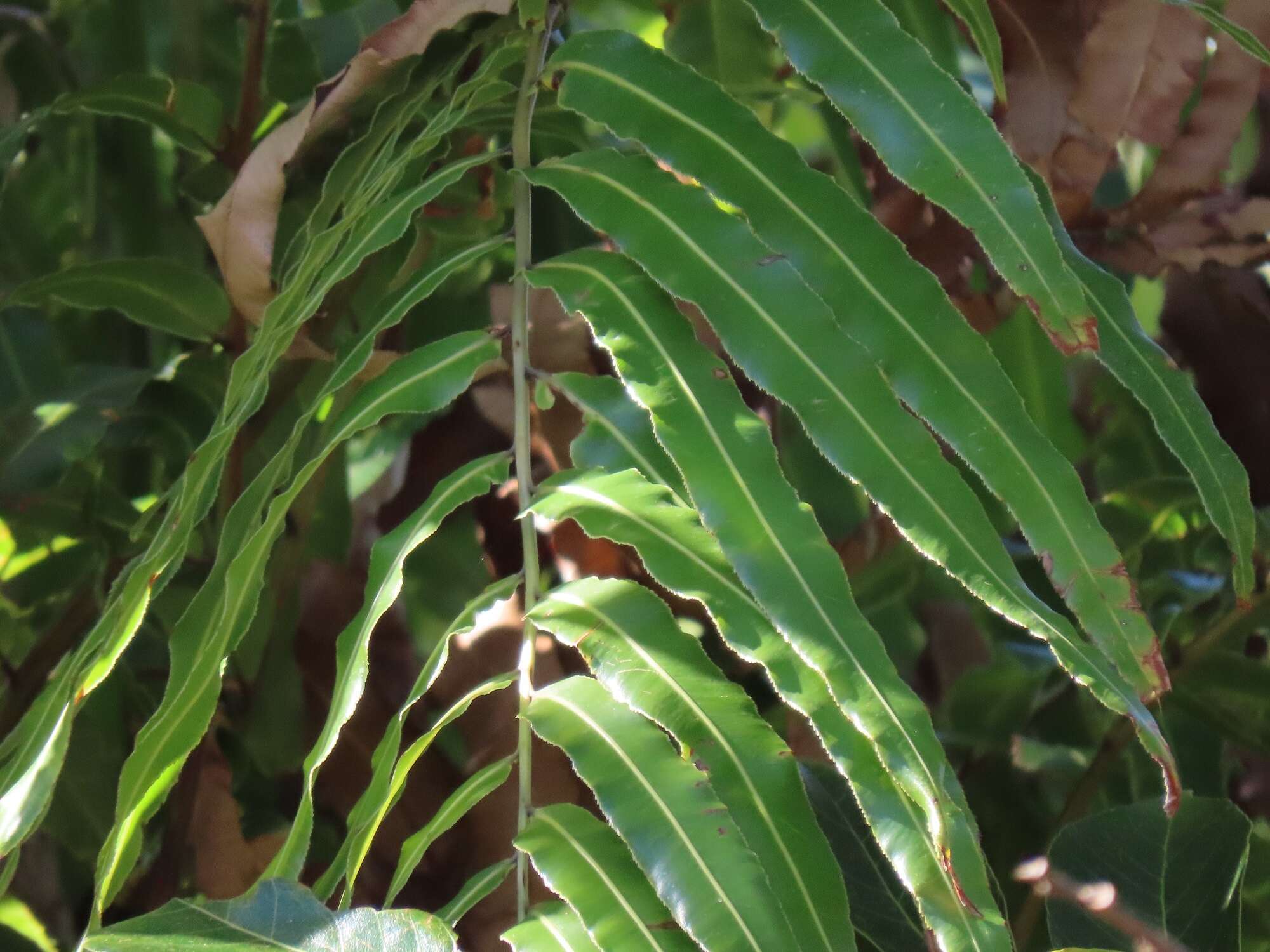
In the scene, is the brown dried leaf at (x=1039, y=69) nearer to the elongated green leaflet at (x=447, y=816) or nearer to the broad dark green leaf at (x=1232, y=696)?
the broad dark green leaf at (x=1232, y=696)

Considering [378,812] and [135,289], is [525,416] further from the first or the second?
[135,289]

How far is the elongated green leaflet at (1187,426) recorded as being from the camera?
43cm

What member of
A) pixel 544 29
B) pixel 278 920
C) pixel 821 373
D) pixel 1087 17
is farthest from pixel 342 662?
pixel 1087 17

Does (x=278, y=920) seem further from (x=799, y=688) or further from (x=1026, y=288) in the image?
(x=1026, y=288)

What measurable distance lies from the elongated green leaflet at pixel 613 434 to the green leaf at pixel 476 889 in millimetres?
143

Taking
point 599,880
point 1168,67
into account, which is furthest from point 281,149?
point 1168,67

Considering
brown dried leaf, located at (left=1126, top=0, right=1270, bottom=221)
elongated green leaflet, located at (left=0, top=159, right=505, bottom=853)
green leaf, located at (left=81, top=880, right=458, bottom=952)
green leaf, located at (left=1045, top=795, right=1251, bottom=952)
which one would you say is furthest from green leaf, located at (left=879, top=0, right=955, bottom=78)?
green leaf, located at (left=81, top=880, right=458, bottom=952)

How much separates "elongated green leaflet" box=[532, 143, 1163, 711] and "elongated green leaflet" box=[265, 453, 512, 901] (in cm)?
10

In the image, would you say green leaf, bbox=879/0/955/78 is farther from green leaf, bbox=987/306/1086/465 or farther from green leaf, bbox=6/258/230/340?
green leaf, bbox=6/258/230/340

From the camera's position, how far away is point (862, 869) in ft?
1.88

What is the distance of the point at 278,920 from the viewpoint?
1.18ft

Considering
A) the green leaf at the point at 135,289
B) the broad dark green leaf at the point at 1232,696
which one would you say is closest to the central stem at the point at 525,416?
the green leaf at the point at 135,289

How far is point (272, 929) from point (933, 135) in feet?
1.08

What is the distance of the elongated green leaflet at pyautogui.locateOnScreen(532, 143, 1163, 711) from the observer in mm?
363
